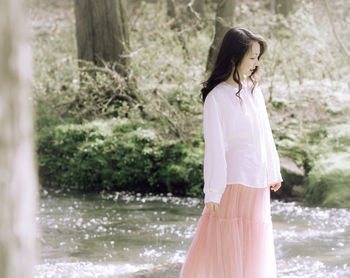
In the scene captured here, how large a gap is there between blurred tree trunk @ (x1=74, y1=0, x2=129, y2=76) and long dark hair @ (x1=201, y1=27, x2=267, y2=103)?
7.86 metres

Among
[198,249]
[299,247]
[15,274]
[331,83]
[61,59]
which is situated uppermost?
[61,59]

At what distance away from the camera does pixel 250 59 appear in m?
3.83

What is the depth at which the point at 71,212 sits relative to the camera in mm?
8578

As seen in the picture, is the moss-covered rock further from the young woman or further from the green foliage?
the young woman

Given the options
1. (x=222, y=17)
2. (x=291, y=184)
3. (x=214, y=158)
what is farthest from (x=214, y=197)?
(x=222, y=17)

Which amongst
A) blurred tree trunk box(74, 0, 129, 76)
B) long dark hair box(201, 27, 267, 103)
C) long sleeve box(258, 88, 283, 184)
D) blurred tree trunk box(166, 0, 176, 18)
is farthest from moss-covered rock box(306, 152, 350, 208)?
blurred tree trunk box(166, 0, 176, 18)

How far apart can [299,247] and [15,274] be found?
5.39 metres

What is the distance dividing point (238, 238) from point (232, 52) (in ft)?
4.08

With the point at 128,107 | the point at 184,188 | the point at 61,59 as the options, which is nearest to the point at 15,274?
the point at 184,188

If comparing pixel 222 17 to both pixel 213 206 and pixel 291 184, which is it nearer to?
pixel 291 184

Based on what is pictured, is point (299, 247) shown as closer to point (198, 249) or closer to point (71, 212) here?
point (198, 249)

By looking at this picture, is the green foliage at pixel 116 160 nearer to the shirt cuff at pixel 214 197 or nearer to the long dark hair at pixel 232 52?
the long dark hair at pixel 232 52

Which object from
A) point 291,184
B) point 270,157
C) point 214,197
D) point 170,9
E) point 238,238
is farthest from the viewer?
point 170,9

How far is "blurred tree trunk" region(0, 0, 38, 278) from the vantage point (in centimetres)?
144
